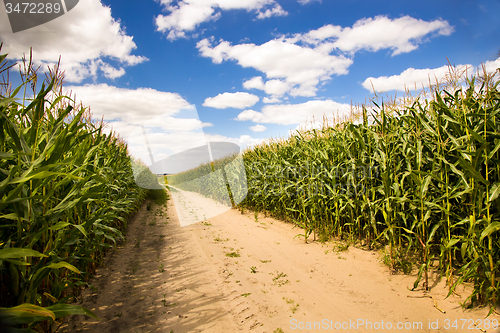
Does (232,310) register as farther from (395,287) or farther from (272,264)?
(395,287)

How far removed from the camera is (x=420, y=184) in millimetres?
2695

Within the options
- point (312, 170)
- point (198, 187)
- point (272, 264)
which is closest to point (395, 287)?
point (272, 264)

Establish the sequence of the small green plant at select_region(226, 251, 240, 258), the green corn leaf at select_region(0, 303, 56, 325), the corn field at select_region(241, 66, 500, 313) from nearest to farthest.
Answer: the green corn leaf at select_region(0, 303, 56, 325), the corn field at select_region(241, 66, 500, 313), the small green plant at select_region(226, 251, 240, 258)

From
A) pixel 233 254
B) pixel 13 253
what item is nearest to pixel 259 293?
pixel 233 254

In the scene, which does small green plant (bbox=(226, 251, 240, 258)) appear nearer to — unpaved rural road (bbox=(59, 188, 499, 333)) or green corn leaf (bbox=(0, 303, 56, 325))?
unpaved rural road (bbox=(59, 188, 499, 333))

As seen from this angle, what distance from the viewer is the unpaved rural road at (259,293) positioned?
7.81ft

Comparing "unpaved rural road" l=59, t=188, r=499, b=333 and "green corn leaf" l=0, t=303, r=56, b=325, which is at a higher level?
"green corn leaf" l=0, t=303, r=56, b=325

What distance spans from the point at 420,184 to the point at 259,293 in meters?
2.33

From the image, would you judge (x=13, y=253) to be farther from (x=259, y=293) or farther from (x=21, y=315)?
(x=259, y=293)

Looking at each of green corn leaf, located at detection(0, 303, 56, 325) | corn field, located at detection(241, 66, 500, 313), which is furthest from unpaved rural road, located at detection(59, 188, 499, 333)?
green corn leaf, located at detection(0, 303, 56, 325)

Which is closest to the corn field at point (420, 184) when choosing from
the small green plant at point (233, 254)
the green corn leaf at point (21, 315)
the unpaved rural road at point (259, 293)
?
the unpaved rural road at point (259, 293)

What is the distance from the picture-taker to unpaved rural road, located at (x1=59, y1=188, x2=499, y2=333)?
2.38m

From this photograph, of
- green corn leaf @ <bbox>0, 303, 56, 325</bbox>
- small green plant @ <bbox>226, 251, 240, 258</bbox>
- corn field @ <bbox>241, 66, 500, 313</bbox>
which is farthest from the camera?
small green plant @ <bbox>226, 251, 240, 258</bbox>

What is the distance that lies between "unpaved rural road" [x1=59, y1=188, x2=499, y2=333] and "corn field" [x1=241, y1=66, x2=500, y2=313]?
0.32 m
